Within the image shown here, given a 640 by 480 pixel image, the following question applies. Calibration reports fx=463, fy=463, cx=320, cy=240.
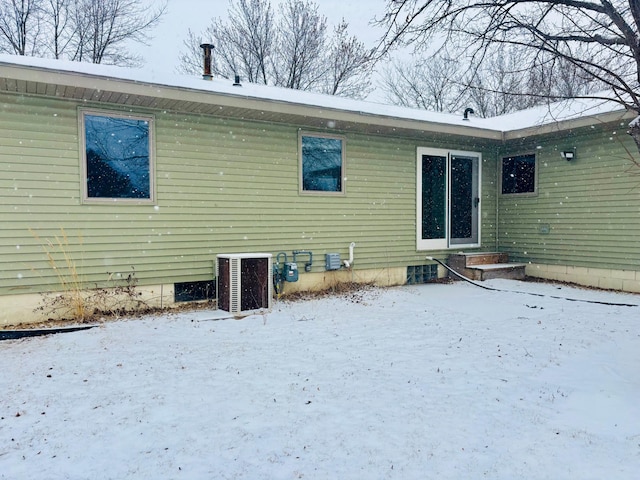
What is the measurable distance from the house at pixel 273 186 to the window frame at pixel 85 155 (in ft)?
0.05

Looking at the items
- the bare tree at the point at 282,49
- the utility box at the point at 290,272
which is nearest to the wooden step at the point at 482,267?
the utility box at the point at 290,272

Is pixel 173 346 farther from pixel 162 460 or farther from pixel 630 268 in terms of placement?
pixel 630 268

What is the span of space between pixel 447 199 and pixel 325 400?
601 centimetres

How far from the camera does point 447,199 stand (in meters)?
8.38

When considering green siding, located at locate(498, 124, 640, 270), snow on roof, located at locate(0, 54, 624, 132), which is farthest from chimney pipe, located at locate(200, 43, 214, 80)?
green siding, located at locate(498, 124, 640, 270)

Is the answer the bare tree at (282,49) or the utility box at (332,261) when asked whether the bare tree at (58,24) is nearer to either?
the bare tree at (282,49)

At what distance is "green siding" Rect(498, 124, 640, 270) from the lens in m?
7.07

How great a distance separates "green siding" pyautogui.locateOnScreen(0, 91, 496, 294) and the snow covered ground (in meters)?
0.94

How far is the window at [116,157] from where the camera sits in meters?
5.38

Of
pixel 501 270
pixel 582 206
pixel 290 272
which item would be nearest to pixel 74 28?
pixel 290 272

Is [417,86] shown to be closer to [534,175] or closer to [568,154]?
[534,175]

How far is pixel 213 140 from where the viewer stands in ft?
20.2

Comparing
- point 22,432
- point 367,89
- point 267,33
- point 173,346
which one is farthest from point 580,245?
point 267,33

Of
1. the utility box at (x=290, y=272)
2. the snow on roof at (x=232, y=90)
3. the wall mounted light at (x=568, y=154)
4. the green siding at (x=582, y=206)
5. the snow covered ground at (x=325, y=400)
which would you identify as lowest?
the snow covered ground at (x=325, y=400)
